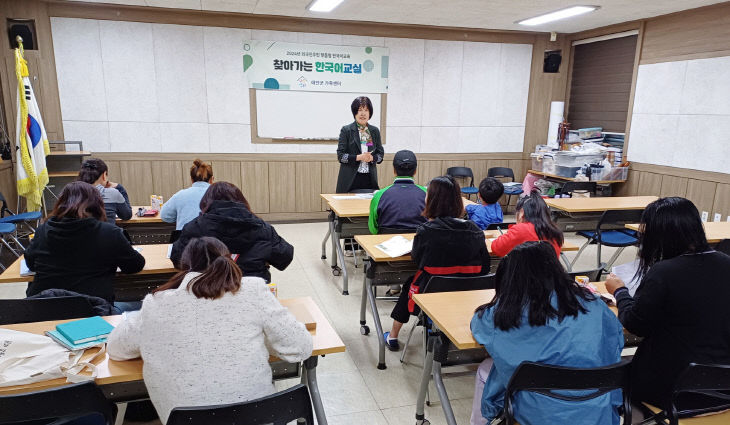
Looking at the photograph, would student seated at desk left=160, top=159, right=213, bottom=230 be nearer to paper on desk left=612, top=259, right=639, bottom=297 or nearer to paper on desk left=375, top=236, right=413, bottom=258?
paper on desk left=375, top=236, right=413, bottom=258

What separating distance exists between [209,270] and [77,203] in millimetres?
1308

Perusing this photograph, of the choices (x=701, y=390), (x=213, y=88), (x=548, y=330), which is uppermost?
(x=213, y=88)

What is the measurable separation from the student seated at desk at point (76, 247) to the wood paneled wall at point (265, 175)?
400 centimetres

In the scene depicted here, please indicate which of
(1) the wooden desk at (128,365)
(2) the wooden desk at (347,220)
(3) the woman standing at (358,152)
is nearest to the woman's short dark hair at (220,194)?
(1) the wooden desk at (128,365)

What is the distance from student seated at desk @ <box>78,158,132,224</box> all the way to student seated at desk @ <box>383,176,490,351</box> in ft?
7.66

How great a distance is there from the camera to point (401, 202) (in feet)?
11.7

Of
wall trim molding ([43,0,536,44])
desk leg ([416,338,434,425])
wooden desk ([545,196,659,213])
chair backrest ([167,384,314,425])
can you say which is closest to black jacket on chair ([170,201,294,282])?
desk leg ([416,338,434,425])

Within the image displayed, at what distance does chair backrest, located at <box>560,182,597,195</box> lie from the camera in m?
6.11

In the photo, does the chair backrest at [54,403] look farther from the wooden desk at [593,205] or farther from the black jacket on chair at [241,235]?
the wooden desk at [593,205]

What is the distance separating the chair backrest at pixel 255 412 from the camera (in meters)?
1.36

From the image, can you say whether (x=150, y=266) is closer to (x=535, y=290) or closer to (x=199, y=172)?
(x=199, y=172)

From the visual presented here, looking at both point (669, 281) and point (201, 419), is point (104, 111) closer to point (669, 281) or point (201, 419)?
point (201, 419)

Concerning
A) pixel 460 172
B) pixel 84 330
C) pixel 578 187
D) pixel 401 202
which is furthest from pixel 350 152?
pixel 84 330

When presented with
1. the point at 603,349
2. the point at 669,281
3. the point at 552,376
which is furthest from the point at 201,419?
the point at 669,281
